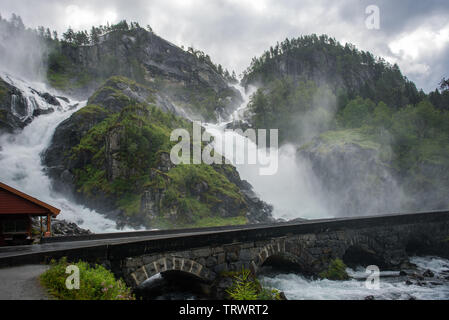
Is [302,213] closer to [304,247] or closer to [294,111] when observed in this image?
[304,247]

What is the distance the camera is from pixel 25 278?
7508mm

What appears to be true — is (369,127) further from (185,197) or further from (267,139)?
(185,197)

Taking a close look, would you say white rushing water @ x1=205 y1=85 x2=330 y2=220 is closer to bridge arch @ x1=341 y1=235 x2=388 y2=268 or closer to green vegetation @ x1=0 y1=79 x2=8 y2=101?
bridge arch @ x1=341 y1=235 x2=388 y2=268

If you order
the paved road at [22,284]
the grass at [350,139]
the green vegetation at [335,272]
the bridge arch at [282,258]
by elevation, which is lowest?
the green vegetation at [335,272]

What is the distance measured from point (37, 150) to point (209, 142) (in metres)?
24.7

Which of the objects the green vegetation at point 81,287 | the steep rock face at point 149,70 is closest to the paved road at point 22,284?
the green vegetation at point 81,287

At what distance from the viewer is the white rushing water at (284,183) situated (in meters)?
44.3

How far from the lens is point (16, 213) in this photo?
14.9 meters

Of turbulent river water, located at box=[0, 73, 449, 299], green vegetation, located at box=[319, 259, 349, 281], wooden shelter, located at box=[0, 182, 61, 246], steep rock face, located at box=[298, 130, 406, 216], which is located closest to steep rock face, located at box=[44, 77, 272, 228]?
turbulent river water, located at box=[0, 73, 449, 299]

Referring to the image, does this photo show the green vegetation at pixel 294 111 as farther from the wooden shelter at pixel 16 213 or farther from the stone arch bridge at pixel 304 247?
the wooden shelter at pixel 16 213

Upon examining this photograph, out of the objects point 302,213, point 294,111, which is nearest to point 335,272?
point 302,213

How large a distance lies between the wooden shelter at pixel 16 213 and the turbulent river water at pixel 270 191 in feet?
27.3
